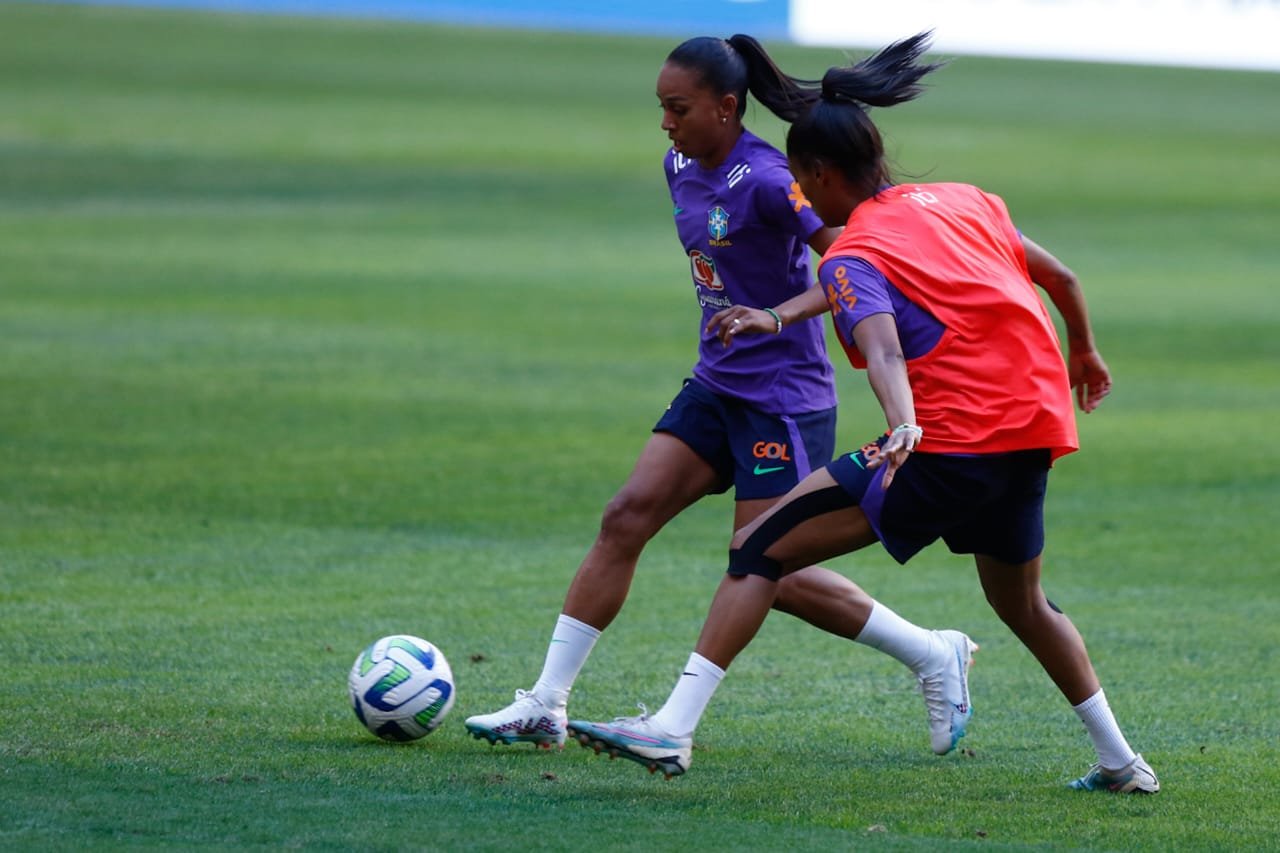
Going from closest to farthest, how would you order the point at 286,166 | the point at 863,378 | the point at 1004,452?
the point at 1004,452 → the point at 863,378 → the point at 286,166

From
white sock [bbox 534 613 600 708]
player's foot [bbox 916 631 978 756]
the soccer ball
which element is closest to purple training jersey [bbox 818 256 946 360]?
player's foot [bbox 916 631 978 756]

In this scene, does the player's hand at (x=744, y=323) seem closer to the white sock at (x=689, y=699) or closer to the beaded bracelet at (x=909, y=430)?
the beaded bracelet at (x=909, y=430)

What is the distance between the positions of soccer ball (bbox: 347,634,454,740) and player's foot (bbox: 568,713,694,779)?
92 cm

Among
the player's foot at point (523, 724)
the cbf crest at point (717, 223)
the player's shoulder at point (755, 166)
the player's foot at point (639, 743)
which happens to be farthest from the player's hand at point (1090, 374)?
the player's foot at point (523, 724)

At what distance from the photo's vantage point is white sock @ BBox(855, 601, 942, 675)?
6363 millimetres

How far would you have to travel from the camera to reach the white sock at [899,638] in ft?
20.9

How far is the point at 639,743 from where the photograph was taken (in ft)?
17.8

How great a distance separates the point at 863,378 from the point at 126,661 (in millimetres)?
9382

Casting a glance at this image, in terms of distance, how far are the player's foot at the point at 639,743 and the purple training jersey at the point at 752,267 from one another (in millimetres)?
1300

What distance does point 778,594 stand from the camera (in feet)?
20.7

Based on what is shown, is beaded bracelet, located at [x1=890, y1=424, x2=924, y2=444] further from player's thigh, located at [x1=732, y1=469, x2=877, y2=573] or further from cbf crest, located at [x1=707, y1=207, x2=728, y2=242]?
cbf crest, located at [x1=707, y1=207, x2=728, y2=242]

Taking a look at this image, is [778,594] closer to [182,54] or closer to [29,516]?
[29,516]

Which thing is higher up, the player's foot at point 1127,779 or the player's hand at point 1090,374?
the player's hand at point 1090,374

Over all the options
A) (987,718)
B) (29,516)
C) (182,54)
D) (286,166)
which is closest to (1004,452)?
(987,718)
